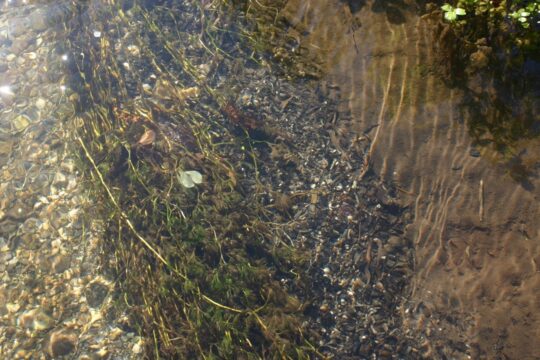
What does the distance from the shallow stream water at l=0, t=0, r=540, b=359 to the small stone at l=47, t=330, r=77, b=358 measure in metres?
0.01

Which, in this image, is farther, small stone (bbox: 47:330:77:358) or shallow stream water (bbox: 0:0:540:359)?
small stone (bbox: 47:330:77:358)

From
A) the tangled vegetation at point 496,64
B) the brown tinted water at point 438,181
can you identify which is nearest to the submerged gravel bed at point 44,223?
the brown tinted water at point 438,181

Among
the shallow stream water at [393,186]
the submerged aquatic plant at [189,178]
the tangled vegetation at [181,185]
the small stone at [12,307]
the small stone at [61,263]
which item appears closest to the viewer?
the shallow stream water at [393,186]

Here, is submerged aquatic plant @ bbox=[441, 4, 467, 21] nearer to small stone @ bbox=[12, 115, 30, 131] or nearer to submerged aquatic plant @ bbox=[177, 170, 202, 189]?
submerged aquatic plant @ bbox=[177, 170, 202, 189]

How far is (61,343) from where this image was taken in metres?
4.70

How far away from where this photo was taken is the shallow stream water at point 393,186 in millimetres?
3643

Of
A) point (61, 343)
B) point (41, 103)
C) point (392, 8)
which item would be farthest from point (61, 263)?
point (392, 8)

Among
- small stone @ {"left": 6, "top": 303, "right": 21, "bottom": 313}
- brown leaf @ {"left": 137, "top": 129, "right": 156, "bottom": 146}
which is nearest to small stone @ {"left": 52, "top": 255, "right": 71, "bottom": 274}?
small stone @ {"left": 6, "top": 303, "right": 21, "bottom": 313}

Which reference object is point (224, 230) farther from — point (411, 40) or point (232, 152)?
point (411, 40)

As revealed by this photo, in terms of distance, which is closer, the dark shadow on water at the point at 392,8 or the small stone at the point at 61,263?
the dark shadow on water at the point at 392,8

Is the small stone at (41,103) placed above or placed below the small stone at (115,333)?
above

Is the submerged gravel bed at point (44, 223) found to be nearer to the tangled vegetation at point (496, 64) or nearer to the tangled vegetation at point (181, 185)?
the tangled vegetation at point (181, 185)

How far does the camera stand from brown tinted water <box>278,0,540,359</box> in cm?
359

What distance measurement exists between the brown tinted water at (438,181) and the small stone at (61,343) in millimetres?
3791
